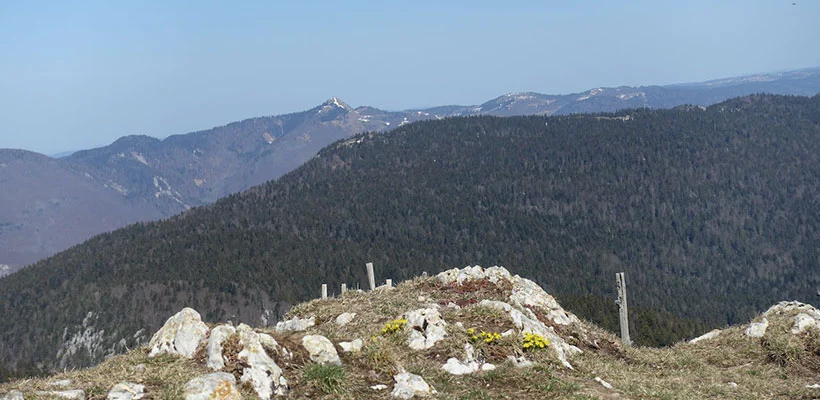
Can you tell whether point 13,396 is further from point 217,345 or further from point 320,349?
point 320,349

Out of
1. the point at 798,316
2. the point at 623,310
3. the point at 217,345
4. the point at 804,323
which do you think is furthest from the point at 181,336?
the point at 623,310

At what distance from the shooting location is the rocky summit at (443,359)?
16.5 metres

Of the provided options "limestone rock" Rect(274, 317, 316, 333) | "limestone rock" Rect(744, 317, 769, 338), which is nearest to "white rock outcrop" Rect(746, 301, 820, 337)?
"limestone rock" Rect(744, 317, 769, 338)

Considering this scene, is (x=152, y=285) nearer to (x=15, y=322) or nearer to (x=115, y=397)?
(x=15, y=322)

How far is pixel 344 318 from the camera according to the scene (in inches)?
977

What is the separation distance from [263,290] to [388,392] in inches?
7316

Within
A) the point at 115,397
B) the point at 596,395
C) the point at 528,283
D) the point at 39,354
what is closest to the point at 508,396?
the point at 596,395

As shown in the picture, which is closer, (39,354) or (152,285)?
(39,354)

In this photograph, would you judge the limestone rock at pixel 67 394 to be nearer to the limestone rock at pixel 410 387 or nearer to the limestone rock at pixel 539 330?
the limestone rock at pixel 410 387

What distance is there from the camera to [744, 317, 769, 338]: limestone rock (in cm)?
2673

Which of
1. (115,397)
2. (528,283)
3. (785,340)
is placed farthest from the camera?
(528,283)

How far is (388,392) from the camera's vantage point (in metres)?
17.0

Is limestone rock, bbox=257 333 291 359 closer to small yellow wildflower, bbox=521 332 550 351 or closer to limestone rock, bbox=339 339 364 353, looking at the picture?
limestone rock, bbox=339 339 364 353

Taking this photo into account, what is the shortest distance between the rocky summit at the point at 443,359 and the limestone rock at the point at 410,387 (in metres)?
0.03
